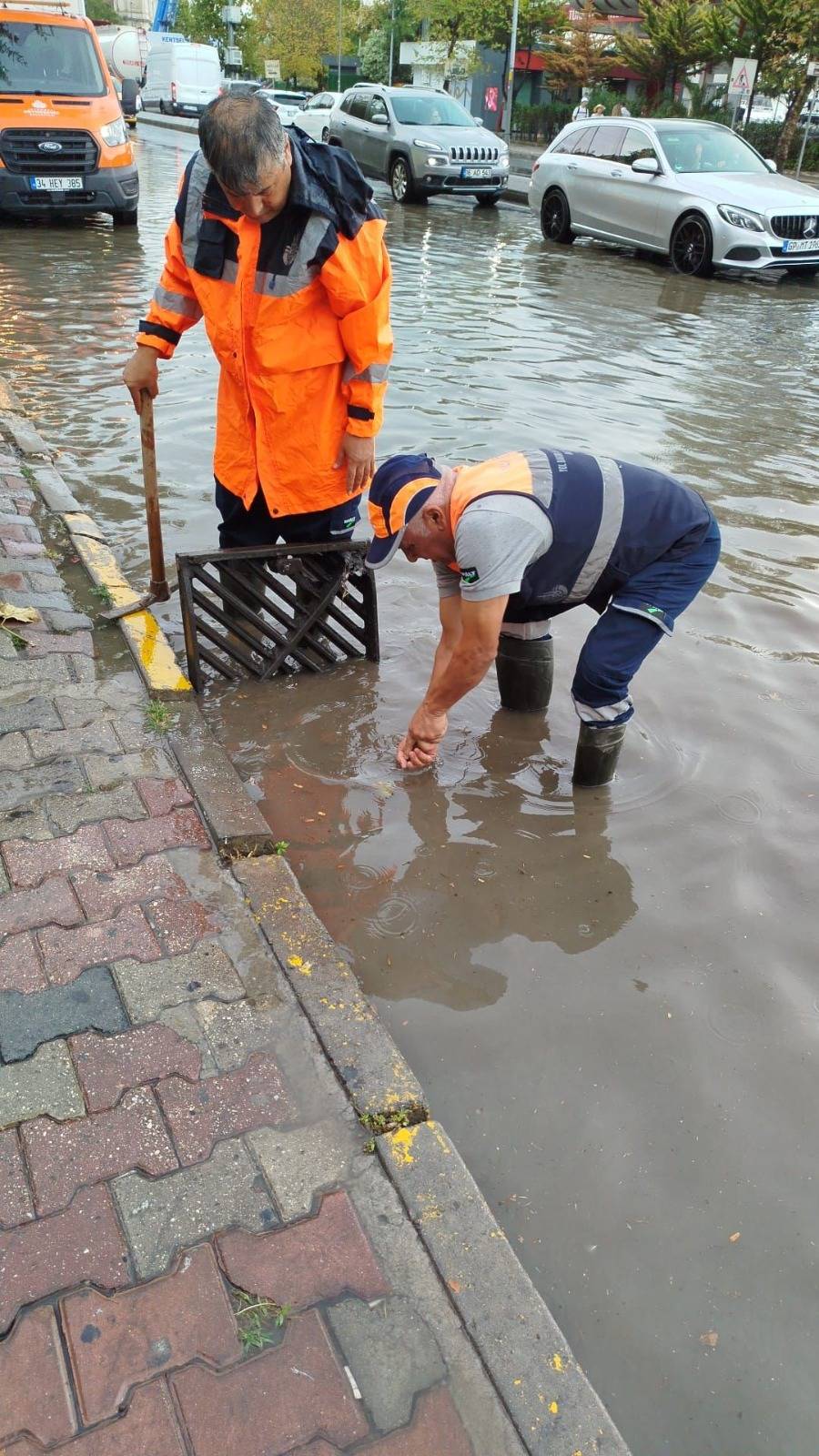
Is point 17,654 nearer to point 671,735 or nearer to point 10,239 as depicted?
point 671,735

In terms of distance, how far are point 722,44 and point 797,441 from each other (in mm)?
23093

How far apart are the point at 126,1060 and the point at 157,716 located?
148 cm

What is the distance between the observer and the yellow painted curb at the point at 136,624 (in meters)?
3.74

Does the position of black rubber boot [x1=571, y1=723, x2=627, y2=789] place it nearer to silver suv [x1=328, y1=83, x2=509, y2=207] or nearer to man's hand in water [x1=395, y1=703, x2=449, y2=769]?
man's hand in water [x1=395, y1=703, x2=449, y2=769]

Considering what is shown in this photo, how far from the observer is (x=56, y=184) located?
38.8ft

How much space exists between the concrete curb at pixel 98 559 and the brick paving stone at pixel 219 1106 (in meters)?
1.73

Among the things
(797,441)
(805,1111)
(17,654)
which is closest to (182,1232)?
(805,1111)

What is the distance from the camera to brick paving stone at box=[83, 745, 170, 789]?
10.5 feet

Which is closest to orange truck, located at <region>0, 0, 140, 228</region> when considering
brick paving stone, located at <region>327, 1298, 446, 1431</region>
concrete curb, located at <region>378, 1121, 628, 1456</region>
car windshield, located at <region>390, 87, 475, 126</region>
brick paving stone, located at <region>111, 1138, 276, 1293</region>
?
car windshield, located at <region>390, 87, 475, 126</region>

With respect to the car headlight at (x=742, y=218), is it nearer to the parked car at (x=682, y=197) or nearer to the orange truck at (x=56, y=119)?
the parked car at (x=682, y=197)

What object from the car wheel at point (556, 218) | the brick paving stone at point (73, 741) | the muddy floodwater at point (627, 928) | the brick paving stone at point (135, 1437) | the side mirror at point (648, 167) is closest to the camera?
the brick paving stone at point (135, 1437)

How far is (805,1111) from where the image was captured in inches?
95.7

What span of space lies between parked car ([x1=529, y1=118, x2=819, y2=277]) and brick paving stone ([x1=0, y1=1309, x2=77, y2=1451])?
12.3 meters

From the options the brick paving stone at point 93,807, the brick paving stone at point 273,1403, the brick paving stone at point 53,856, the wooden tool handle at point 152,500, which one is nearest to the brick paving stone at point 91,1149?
the brick paving stone at point 273,1403
